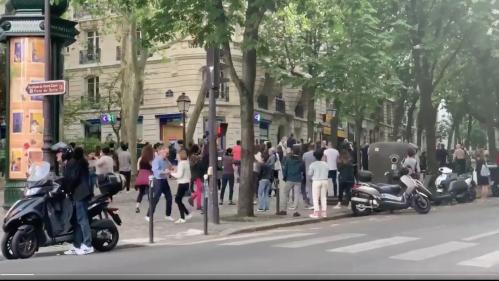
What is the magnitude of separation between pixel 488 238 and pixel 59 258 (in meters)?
7.70

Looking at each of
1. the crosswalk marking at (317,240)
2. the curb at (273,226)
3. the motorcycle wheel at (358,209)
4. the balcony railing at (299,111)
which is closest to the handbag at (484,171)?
the motorcycle wheel at (358,209)

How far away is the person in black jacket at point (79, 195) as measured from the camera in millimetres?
10766

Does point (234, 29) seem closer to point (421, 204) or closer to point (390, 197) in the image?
point (390, 197)

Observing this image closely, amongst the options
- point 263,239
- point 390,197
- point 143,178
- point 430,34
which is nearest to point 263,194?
point 143,178

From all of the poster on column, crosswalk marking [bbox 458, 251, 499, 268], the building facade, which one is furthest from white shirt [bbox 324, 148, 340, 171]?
the building facade

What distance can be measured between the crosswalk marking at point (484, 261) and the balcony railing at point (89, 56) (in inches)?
1582

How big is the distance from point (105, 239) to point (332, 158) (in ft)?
30.6

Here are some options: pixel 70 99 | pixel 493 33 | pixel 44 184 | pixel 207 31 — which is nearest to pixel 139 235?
pixel 44 184

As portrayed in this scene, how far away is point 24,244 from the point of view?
1047cm

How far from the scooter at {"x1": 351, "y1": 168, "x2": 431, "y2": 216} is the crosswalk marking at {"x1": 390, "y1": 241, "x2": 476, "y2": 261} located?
Result: 5912mm

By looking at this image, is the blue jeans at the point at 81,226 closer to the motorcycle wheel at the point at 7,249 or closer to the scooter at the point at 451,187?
the motorcycle wheel at the point at 7,249

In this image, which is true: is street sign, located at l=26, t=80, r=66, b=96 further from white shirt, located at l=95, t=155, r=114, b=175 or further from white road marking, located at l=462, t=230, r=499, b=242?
white road marking, located at l=462, t=230, r=499, b=242

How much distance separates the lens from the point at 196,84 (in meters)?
42.0

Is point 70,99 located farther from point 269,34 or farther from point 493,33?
point 493,33
